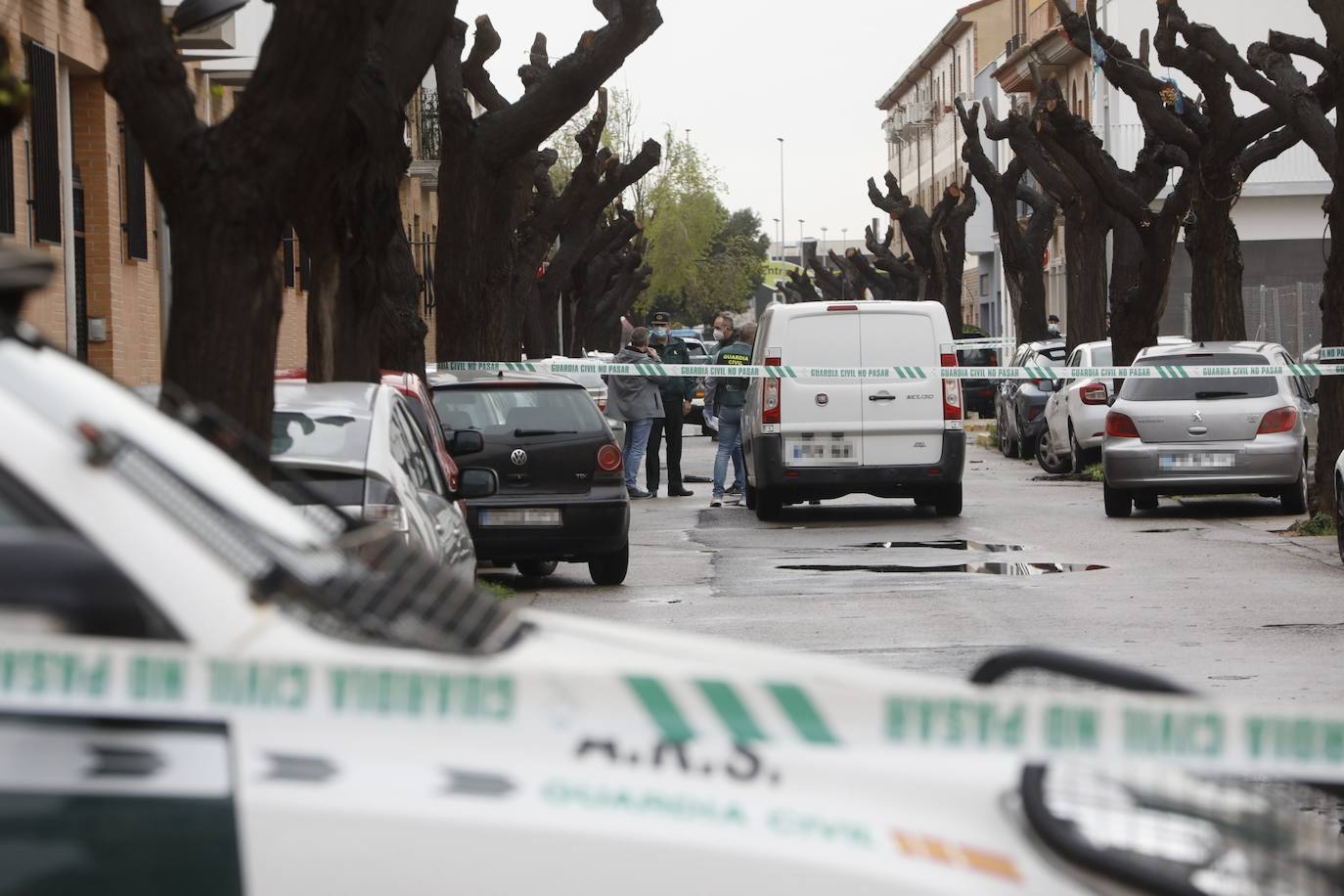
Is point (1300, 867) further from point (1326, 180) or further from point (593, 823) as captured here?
point (1326, 180)

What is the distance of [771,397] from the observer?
2011cm

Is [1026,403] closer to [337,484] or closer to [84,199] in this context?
[84,199]

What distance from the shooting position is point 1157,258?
92.3 ft

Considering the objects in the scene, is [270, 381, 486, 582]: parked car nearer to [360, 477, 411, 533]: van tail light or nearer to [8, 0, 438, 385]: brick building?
[360, 477, 411, 533]: van tail light

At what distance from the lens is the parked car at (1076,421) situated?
26.2m

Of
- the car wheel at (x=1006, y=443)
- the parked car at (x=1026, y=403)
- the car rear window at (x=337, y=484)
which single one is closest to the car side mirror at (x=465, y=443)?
the car rear window at (x=337, y=484)

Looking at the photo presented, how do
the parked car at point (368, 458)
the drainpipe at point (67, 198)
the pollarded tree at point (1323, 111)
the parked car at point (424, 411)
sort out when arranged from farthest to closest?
the drainpipe at point (67, 198), the pollarded tree at point (1323, 111), the parked car at point (424, 411), the parked car at point (368, 458)

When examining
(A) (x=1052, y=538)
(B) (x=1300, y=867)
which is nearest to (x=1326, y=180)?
(A) (x=1052, y=538)

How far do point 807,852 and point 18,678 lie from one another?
3.20ft

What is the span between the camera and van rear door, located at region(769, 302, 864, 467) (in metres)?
20.0

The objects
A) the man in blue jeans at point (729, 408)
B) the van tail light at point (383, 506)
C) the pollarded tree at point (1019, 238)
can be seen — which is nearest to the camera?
the van tail light at point (383, 506)

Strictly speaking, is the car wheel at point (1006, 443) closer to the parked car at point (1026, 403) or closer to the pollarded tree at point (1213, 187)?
the parked car at point (1026, 403)

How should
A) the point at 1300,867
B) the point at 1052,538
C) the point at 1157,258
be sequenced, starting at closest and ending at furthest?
the point at 1300,867 → the point at 1052,538 → the point at 1157,258

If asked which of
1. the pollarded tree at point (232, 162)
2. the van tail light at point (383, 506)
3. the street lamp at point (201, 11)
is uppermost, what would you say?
the street lamp at point (201, 11)
